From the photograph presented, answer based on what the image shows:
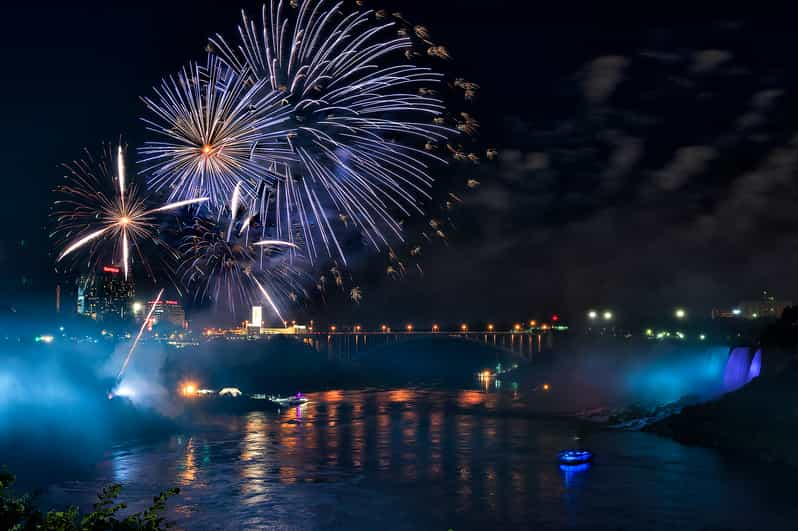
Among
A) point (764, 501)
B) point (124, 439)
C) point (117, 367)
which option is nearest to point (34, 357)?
point (124, 439)

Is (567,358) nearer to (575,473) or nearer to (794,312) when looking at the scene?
(794,312)

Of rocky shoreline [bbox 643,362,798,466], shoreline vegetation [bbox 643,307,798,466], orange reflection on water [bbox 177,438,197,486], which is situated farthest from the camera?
shoreline vegetation [bbox 643,307,798,466]

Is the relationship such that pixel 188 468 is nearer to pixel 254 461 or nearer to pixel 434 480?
pixel 254 461

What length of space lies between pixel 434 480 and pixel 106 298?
9939 centimetres

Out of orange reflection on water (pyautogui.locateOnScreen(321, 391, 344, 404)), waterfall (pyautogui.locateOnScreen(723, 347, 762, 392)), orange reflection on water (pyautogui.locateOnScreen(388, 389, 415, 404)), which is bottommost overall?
orange reflection on water (pyautogui.locateOnScreen(388, 389, 415, 404))

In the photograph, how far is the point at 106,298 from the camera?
139 meters

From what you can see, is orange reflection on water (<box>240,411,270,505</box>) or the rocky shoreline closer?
orange reflection on water (<box>240,411,270,505</box>)

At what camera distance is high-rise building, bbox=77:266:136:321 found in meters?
131

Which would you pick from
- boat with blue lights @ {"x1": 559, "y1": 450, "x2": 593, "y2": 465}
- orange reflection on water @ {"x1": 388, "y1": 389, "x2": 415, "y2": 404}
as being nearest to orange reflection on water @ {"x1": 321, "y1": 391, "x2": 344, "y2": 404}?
orange reflection on water @ {"x1": 388, "y1": 389, "x2": 415, "y2": 404}

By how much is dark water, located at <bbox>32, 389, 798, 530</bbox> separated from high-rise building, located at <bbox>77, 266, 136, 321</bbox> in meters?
54.9

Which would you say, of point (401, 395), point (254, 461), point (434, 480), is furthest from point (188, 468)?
point (401, 395)

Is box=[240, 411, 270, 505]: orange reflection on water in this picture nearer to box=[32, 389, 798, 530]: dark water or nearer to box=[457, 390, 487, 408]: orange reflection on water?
box=[32, 389, 798, 530]: dark water

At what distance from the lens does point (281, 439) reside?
74.1 metres

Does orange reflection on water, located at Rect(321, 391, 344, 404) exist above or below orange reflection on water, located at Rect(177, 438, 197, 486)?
below
